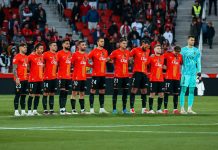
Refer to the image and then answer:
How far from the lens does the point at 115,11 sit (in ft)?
172

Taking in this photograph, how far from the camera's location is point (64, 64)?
31453 mm

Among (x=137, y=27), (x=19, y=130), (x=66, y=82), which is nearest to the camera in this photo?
(x=19, y=130)

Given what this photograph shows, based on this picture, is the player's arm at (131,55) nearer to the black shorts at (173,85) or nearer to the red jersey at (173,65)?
the red jersey at (173,65)

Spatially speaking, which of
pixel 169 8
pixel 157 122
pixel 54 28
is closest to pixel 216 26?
pixel 169 8

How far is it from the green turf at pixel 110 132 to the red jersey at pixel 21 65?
4.59 feet

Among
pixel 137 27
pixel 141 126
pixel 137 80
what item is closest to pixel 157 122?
pixel 141 126

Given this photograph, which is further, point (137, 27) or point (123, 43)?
point (137, 27)

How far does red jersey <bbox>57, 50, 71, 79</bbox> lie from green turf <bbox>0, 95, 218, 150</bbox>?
1779 millimetres

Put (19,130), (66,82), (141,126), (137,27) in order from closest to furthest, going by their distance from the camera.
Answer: (19,130) < (141,126) < (66,82) < (137,27)

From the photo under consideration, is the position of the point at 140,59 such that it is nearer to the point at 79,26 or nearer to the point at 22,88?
the point at 22,88

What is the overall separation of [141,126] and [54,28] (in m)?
26.6

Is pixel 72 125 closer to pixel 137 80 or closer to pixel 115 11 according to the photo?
pixel 137 80

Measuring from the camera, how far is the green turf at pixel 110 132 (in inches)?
845

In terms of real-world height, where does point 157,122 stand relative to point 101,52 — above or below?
below
